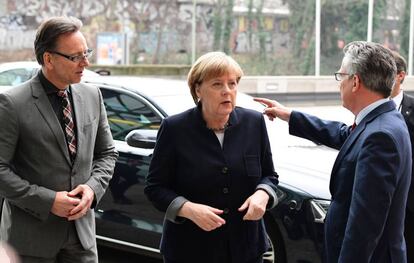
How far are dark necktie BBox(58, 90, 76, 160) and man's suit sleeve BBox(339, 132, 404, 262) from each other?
134 centimetres

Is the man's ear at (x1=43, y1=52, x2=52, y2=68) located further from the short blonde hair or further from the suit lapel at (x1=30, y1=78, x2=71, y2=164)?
the short blonde hair

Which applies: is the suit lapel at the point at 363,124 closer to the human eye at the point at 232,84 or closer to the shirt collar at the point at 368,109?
the shirt collar at the point at 368,109

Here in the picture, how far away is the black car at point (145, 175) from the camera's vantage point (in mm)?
4430

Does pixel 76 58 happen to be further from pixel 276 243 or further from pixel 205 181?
pixel 276 243

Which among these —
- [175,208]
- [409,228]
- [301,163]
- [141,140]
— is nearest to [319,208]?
[301,163]

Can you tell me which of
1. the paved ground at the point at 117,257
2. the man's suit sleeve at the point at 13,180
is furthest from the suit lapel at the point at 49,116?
the paved ground at the point at 117,257

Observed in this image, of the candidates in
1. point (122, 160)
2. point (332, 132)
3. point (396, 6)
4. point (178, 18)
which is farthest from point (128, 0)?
point (332, 132)

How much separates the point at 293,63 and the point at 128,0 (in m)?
5.34

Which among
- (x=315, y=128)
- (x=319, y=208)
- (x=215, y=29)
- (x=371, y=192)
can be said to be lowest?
(x=319, y=208)

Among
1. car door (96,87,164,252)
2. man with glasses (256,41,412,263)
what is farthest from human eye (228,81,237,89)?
car door (96,87,164,252)

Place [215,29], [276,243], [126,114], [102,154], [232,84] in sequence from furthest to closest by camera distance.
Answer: [215,29] → [126,114] → [276,243] → [102,154] → [232,84]

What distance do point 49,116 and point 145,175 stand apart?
7.16ft

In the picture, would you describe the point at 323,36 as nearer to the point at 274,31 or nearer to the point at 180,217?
the point at 274,31

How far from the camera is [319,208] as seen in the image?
4395 mm
